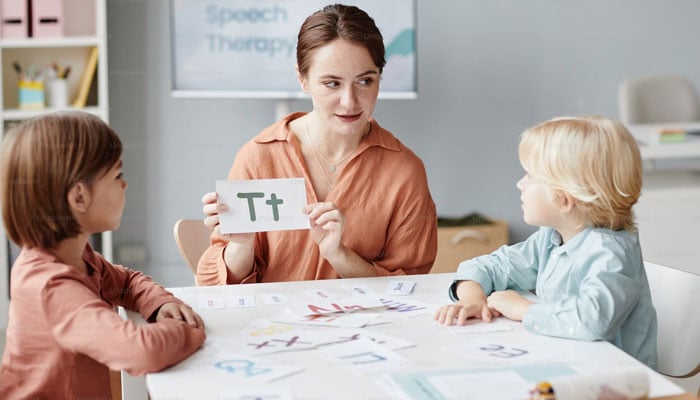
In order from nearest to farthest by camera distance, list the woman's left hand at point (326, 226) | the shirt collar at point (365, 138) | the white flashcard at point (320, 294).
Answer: the white flashcard at point (320, 294) < the woman's left hand at point (326, 226) < the shirt collar at point (365, 138)

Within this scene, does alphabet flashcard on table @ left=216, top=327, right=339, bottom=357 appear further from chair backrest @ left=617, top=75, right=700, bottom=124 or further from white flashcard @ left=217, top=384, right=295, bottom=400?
chair backrest @ left=617, top=75, right=700, bottom=124

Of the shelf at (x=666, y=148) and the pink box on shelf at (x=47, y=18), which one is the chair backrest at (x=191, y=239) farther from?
the shelf at (x=666, y=148)

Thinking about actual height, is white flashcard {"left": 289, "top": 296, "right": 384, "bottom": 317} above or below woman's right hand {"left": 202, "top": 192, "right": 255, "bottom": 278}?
below

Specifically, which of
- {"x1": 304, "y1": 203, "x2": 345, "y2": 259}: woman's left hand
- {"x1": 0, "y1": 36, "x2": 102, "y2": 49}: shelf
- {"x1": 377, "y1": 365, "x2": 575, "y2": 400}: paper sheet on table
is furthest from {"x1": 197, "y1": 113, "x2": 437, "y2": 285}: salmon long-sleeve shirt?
{"x1": 0, "y1": 36, "x2": 102, "y2": 49}: shelf

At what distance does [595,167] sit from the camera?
168 cm

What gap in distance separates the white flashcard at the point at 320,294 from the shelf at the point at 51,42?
7.87ft

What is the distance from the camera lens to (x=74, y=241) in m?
1.60

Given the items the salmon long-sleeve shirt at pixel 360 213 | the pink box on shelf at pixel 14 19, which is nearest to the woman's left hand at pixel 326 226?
the salmon long-sleeve shirt at pixel 360 213

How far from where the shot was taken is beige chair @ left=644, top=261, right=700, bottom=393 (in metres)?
1.82

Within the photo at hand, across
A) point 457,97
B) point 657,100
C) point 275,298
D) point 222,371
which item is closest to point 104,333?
point 222,371

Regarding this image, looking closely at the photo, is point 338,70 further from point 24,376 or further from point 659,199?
point 659,199

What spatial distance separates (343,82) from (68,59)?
2.34 m

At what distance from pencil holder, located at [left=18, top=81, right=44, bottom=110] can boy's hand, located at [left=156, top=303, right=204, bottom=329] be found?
255 cm

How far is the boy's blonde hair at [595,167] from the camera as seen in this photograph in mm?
1675
